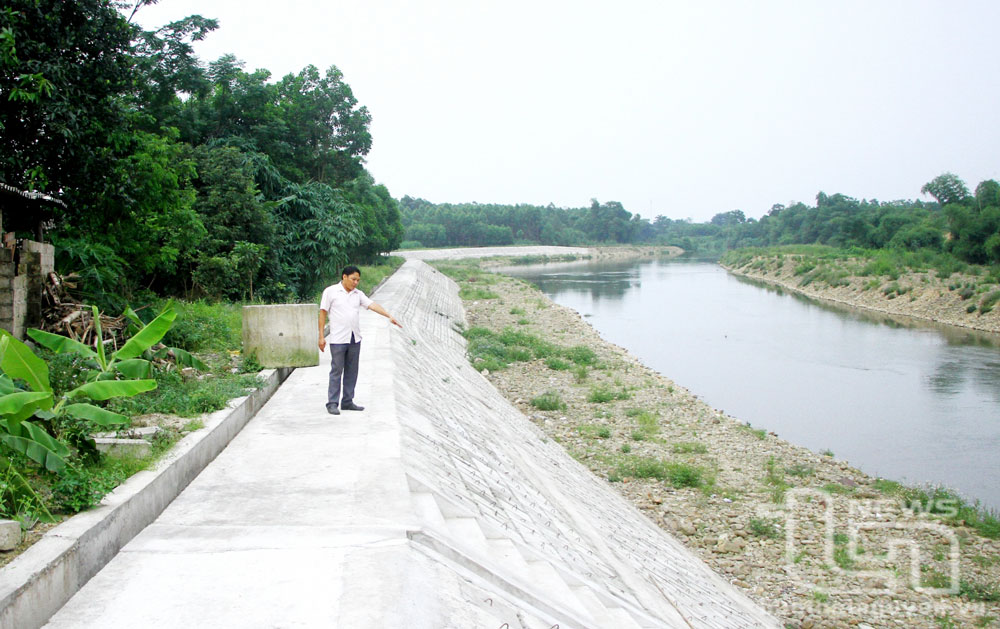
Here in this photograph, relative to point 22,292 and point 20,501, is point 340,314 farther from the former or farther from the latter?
point 22,292

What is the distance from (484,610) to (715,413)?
11808 mm

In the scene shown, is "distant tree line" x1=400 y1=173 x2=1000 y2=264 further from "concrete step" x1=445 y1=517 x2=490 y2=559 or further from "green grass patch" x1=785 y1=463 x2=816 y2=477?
"concrete step" x1=445 y1=517 x2=490 y2=559

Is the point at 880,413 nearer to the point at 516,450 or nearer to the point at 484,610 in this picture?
the point at 516,450

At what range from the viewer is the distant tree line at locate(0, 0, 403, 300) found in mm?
9680

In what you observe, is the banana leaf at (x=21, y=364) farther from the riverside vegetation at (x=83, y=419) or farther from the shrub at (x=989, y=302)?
the shrub at (x=989, y=302)

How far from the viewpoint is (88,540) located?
12.6 ft

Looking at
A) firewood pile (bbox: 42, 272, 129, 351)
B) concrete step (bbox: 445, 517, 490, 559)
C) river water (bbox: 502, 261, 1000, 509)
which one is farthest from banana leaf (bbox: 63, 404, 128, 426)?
river water (bbox: 502, 261, 1000, 509)

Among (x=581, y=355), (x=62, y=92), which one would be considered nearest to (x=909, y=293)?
(x=581, y=355)

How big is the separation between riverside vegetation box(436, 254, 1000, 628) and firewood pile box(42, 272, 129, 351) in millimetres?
6508

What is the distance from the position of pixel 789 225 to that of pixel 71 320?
339ft

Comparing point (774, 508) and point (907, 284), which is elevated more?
point (907, 284)

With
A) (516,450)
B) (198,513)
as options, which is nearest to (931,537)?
(516,450)

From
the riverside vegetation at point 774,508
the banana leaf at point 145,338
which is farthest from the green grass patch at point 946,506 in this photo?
the banana leaf at point 145,338

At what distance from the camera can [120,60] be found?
10570 mm
